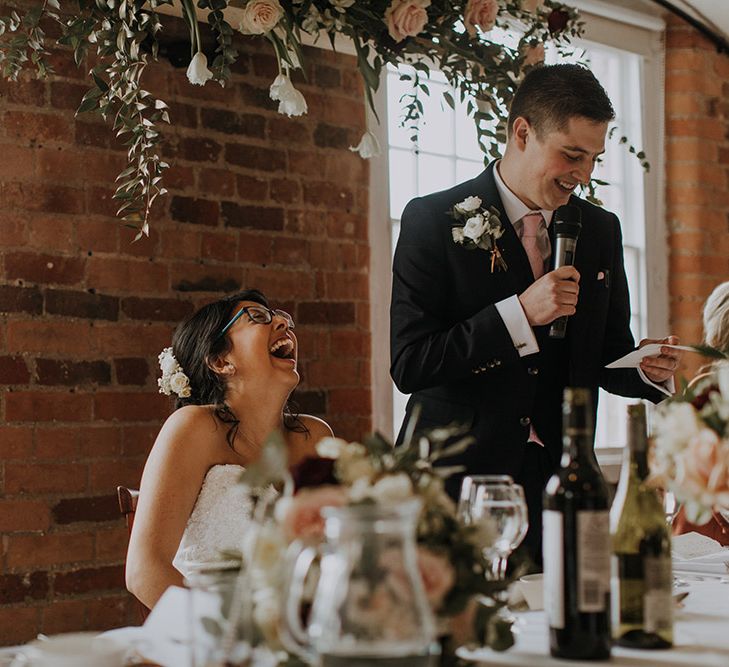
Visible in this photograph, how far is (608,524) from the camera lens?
1.14 m

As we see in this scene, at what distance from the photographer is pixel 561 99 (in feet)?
8.21

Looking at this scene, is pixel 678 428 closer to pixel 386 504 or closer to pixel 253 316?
pixel 386 504

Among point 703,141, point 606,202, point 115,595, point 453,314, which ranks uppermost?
point 703,141

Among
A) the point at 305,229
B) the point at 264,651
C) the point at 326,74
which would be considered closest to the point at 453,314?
the point at 305,229

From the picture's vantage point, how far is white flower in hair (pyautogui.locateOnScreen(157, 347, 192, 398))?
98.9 inches

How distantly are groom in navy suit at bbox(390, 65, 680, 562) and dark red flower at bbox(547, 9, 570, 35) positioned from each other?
28.4 inches

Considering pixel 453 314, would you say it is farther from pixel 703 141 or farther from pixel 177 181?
pixel 703 141

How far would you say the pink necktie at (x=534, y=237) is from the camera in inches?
102

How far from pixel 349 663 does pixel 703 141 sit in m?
4.04

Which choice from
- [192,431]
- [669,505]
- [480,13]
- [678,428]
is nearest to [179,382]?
[192,431]

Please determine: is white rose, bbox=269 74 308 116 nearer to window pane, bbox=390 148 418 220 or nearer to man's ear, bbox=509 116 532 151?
man's ear, bbox=509 116 532 151

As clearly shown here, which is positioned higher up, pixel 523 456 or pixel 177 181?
pixel 177 181

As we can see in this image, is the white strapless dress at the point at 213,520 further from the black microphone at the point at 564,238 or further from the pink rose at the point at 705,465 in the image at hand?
the pink rose at the point at 705,465

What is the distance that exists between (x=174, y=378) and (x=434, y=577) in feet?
5.45
